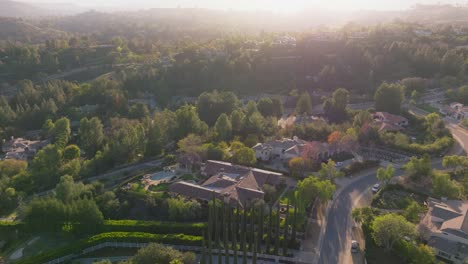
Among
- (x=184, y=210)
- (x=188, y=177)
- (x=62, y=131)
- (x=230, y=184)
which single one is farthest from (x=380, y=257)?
(x=62, y=131)

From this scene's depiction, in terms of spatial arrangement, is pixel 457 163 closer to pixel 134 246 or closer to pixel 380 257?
pixel 380 257

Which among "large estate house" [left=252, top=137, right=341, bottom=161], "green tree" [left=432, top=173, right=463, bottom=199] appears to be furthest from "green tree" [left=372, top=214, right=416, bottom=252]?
"large estate house" [left=252, top=137, right=341, bottom=161]

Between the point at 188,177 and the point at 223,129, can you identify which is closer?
the point at 188,177

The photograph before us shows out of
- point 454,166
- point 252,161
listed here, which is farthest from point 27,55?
point 454,166

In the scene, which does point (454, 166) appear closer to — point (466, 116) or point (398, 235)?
point (398, 235)

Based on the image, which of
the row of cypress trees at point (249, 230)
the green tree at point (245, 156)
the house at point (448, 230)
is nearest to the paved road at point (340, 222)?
the row of cypress trees at point (249, 230)

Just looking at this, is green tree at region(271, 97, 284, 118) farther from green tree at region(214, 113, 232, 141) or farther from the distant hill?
the distant hill
